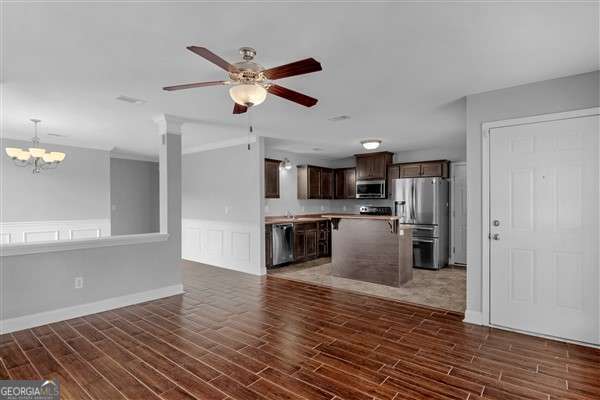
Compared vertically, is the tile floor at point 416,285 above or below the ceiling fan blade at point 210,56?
A: below

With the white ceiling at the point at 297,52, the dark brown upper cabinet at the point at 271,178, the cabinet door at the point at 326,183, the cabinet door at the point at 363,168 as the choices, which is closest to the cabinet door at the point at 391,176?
the cabinet door at the point at 363,168

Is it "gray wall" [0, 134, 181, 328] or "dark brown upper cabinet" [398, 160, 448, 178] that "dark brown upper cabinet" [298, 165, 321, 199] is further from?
"gray wall" [0, 134, 181, 328]

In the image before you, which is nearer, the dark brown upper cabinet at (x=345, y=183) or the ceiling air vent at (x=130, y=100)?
the ceiling air vent at (x=130, y=100)

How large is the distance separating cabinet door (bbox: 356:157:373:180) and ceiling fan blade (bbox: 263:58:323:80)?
5.85 meters

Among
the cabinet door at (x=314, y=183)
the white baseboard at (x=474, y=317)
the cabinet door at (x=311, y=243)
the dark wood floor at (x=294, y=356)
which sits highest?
the cabinet door at (x=314, y=183)

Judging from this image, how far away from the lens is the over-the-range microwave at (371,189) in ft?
25.0

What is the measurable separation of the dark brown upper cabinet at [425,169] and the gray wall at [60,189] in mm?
6629

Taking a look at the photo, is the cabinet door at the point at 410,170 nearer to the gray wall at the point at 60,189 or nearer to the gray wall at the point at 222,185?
the gray wall at the point at 222,185

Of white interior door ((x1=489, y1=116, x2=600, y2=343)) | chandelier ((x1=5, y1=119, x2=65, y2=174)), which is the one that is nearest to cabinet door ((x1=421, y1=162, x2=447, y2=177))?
white interior door ((x1=489, y1=116, x2=600, y2=343))

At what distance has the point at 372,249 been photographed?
5.31m

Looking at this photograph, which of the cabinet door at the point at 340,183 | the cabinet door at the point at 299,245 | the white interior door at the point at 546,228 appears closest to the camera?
the white interior door at the point at 546,228

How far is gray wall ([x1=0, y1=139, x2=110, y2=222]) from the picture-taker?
18.3 ft

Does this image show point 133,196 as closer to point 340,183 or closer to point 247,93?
point 340,183

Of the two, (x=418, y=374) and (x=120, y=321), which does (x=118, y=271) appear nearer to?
(x=120, y=321)
